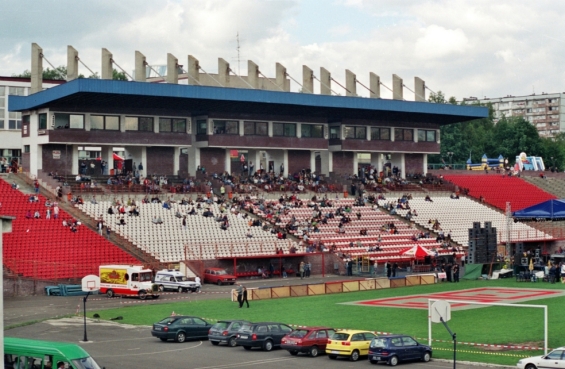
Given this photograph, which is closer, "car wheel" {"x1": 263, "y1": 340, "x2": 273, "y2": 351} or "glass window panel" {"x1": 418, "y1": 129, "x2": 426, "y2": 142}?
"car wheel" {"x1": 263, "y1": 340, "x2": 273, "y2": 351}

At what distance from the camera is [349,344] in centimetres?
3616

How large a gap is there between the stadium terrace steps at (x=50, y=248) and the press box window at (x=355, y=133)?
3596 centimetres

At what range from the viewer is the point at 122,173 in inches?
3332

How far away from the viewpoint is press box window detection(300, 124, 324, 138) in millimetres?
95625

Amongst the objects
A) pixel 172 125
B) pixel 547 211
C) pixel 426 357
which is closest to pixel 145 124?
pixel 172 125

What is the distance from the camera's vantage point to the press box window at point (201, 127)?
88.2 m

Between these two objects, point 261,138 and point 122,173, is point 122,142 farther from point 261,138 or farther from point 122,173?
point 261,138

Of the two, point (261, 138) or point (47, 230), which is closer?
point (47, 230)

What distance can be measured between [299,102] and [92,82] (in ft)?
69.2

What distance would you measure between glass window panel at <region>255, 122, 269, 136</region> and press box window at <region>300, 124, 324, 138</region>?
4.63 meters

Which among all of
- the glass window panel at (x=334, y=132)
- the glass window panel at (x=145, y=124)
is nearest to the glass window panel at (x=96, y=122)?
the glass window panel at (x=145, y=124)

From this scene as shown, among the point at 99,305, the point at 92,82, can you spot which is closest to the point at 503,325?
the point at 99,305

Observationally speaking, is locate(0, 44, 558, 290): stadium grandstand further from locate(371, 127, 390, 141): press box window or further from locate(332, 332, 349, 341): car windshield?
locate(332, 332, 349, 341): car windshield

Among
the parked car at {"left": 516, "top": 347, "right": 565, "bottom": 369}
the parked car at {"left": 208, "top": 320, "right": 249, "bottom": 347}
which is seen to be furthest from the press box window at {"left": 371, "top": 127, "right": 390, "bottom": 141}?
the parked car at {"left": 516, "top": 347, "right": 565, "bottom": 369}
